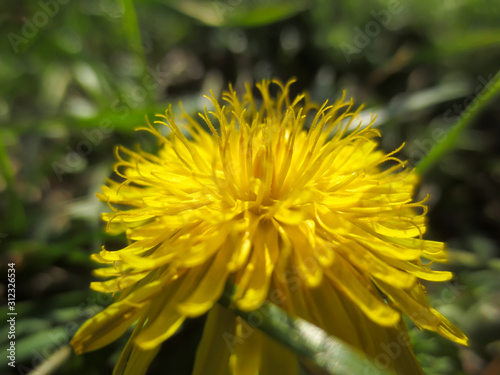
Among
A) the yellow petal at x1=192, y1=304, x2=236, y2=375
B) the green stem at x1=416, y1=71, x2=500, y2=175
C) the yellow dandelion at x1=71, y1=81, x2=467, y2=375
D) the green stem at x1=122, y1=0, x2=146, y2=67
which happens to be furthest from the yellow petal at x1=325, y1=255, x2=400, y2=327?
the green stem at x1=122, y1=0, x2=146, y2=67

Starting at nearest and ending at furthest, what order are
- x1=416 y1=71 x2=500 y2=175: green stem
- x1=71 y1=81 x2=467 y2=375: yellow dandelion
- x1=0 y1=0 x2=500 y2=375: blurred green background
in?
x1=71 y1=81 x2=467 y2=375: yellow dandelion → x1=416 y1=71 x2=500 y2=175: green stem → x1=0 y1=0 x2=500 y2=375: blurred green background

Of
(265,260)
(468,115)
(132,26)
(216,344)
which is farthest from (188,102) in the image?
(216,344)

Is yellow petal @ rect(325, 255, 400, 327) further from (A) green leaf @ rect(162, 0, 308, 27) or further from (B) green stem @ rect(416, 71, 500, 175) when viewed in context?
(A) green leaf @ rect(162, 0, 308, 27)

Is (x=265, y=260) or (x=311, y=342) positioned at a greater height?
(x=265, y=260)

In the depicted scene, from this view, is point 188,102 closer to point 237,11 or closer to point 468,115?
point 237,11

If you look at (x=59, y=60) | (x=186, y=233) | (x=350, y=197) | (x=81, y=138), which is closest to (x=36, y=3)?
(x=59, y=60)

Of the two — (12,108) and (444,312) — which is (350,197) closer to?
(444,312)

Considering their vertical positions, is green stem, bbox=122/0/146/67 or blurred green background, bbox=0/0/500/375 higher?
green stem, bbox=122/0/146/67
